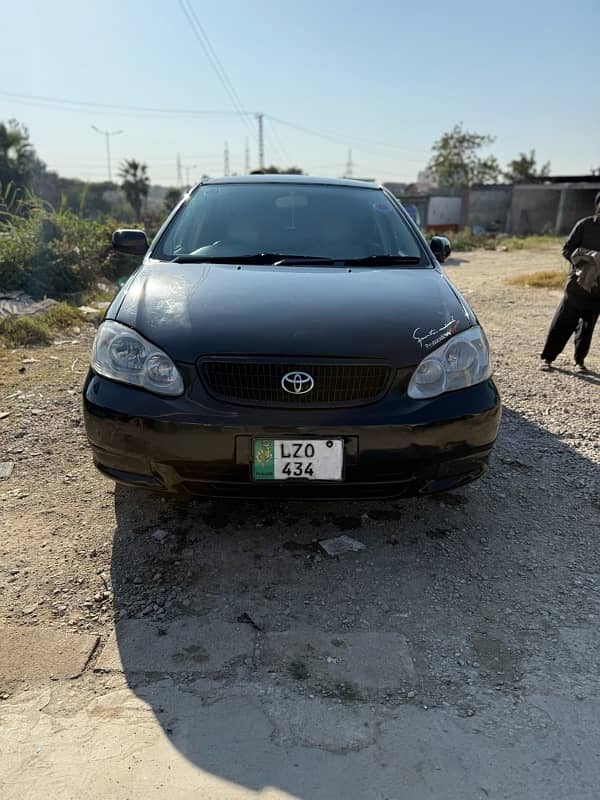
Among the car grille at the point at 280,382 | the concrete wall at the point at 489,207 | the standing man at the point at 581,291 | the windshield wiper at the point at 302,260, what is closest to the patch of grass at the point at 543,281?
the standing man at the point at 581,291

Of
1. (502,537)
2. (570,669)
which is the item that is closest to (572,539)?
(502,537)

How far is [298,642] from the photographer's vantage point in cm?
205

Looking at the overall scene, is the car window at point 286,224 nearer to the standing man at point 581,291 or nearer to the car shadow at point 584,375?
the standing man at point 581,291

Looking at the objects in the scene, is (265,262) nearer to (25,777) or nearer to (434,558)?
(434,558)

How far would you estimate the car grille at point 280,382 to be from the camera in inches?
89.0

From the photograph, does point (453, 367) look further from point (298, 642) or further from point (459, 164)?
point (459, 164)

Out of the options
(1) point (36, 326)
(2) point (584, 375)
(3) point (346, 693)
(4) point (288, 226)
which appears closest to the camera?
(3) point (346, 693)

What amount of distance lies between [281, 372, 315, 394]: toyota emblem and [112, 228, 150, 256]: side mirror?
1.88 m

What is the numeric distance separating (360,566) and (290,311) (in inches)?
41.9

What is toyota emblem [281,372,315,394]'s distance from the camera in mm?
2260

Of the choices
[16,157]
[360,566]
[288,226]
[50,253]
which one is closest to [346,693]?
[360,566]

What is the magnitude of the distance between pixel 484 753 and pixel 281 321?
1.57 meters

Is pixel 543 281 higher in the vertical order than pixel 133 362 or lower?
lower

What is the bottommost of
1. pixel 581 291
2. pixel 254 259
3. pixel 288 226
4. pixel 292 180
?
pixel 581 291
